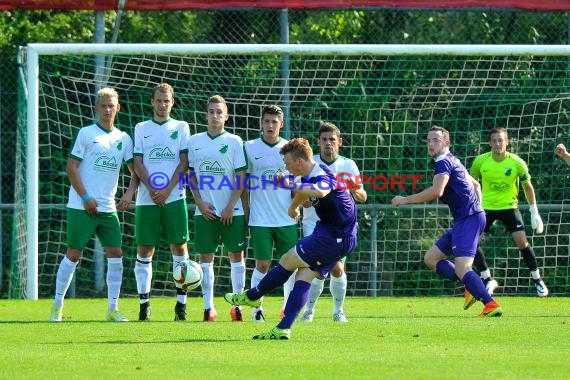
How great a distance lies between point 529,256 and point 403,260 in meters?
2.12

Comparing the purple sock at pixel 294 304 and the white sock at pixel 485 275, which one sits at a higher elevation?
the purple sock at pixel 294 304

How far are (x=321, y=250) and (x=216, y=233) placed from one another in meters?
2.27

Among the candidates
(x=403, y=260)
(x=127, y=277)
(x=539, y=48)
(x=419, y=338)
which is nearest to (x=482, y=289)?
(x=419, y=338)

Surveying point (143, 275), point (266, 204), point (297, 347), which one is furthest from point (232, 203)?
point (297, 347)

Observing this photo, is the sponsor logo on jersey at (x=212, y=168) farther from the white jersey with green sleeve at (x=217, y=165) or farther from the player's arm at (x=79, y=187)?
the player's arm at (x=79, y=187)

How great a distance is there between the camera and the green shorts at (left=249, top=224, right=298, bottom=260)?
423 inches

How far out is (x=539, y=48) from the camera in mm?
13148

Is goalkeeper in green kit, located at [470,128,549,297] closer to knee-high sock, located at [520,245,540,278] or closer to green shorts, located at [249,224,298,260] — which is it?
knee-high sock, located at [520,245,540,278]

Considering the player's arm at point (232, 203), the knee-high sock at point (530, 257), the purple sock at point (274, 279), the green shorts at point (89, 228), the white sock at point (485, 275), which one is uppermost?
the player's arm at point (232, 203)

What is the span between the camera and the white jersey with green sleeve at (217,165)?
35.3 ft

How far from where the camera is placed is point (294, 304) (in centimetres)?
852

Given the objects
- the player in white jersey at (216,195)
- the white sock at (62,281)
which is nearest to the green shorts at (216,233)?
the player in white jersey at (216,195)

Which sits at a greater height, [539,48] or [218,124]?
[539,48]

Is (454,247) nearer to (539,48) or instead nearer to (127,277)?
(539,48)
